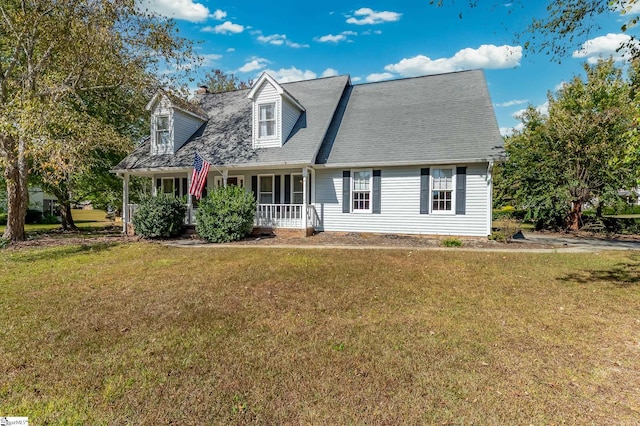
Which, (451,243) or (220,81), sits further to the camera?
(220,81)

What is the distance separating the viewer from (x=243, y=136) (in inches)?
614

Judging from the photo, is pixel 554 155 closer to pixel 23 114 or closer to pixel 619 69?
pixel 619 69

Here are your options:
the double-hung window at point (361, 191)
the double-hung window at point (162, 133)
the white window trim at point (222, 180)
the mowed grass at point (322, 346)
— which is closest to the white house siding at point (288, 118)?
the white window trim at point (222, 180)

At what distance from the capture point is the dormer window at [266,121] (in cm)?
1468

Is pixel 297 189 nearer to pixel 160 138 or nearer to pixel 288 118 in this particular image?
pixel 288 118

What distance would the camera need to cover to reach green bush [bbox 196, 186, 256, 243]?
1229cm

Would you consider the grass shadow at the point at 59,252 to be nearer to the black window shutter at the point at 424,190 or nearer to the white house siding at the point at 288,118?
the white house siding at the point at 288,118

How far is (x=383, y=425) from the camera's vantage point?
8.95 feet

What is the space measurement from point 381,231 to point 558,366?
9.80 metres

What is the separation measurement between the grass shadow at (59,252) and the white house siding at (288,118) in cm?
799

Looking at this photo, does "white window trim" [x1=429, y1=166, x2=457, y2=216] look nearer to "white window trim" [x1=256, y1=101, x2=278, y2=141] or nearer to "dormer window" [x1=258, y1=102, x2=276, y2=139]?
"white window trim" [x1=256, y1=101, x2=278, y2=141]

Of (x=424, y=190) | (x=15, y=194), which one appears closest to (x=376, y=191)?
(x=424, y=190)

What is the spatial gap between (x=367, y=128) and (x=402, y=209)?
4.13 metres

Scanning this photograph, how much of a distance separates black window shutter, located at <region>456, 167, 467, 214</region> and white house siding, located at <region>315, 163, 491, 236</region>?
0.14 m
